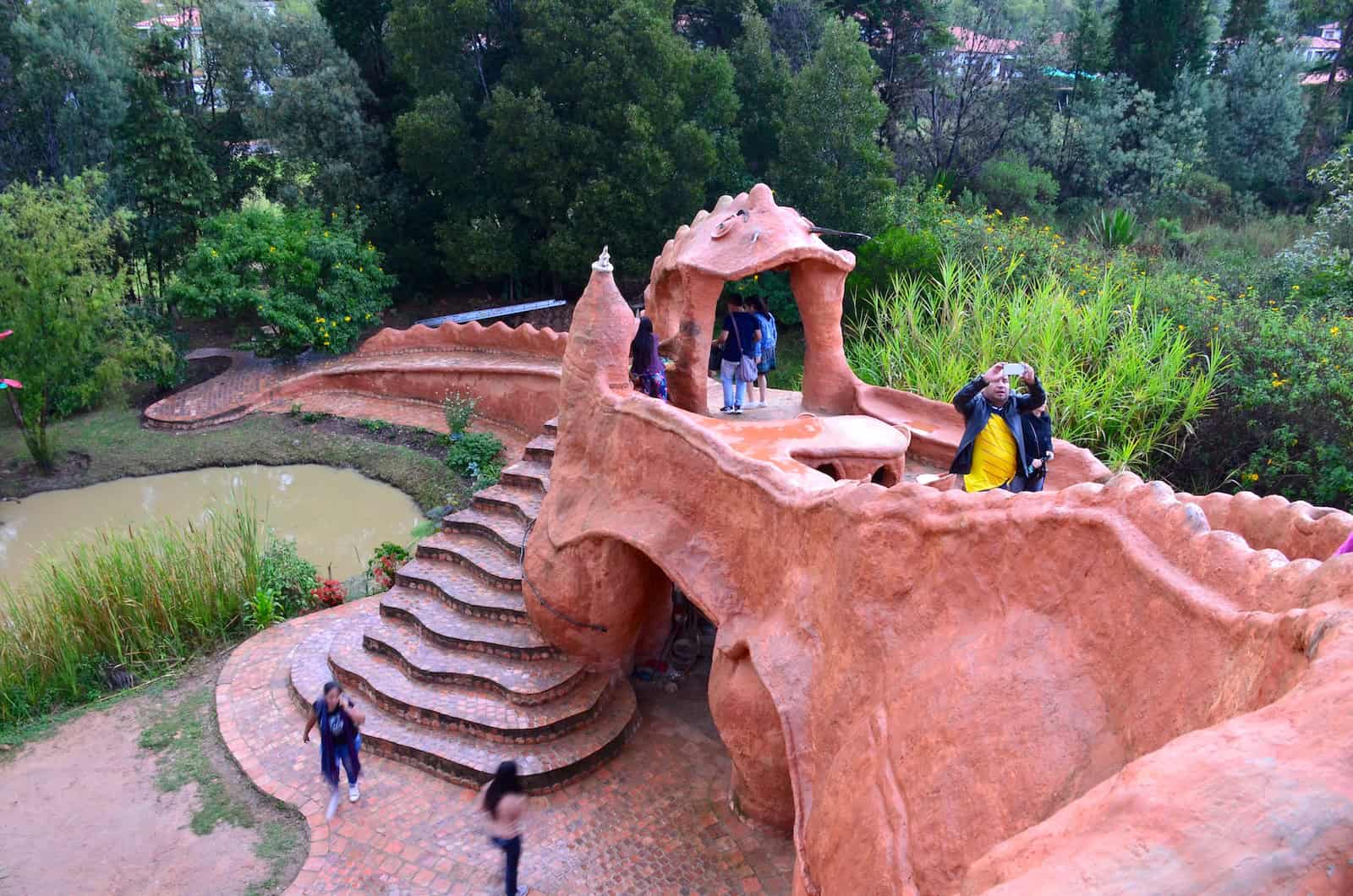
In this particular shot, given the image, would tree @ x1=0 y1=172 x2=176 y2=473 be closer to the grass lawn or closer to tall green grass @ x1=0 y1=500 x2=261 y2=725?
the grass lawn

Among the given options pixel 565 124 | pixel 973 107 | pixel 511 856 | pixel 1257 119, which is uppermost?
pixel 973 107

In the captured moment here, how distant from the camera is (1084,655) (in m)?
4.37

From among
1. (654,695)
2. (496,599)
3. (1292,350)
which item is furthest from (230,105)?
(1292,350)

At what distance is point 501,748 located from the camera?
888cm

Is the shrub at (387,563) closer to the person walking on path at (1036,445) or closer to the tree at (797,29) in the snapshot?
the person walking on path at (1036,445)

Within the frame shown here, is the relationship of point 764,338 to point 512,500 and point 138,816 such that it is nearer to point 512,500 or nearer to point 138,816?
point 512,500

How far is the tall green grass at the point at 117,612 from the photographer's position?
10.1 meters

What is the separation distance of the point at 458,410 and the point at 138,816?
976 cm

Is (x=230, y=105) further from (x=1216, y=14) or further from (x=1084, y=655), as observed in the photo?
(x=1216, y=14)

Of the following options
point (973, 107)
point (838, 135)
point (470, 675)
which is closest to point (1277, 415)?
point (470, 675)

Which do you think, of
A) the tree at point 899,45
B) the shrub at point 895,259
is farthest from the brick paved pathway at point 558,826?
the tree at point 899,45

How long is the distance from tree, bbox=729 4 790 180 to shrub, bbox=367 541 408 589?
13.8m

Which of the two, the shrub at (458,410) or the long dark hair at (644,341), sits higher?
the long dark hair at (644,341)

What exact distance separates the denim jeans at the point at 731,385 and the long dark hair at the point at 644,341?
1261mm
